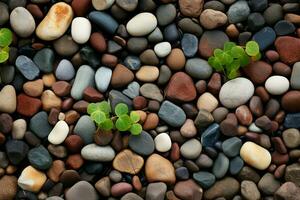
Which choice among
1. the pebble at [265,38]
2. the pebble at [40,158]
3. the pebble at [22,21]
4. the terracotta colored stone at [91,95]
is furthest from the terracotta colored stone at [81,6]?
the pebble at [265,38]

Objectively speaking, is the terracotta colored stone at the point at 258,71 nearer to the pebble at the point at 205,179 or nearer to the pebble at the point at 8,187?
the pebble at the point at 205,179

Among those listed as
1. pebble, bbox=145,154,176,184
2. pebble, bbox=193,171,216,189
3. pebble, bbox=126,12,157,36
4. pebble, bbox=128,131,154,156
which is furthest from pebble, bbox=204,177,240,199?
pebble, bbox=126,12,157,36

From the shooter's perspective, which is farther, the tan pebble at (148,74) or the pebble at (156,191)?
the tan pebble at (148,74)

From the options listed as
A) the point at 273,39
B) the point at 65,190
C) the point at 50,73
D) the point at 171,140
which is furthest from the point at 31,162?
the point at 273,39

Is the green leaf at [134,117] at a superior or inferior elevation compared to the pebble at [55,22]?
inferior

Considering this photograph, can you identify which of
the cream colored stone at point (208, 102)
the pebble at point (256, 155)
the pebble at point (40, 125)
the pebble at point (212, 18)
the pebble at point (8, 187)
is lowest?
the pebble at point (8, 187)
